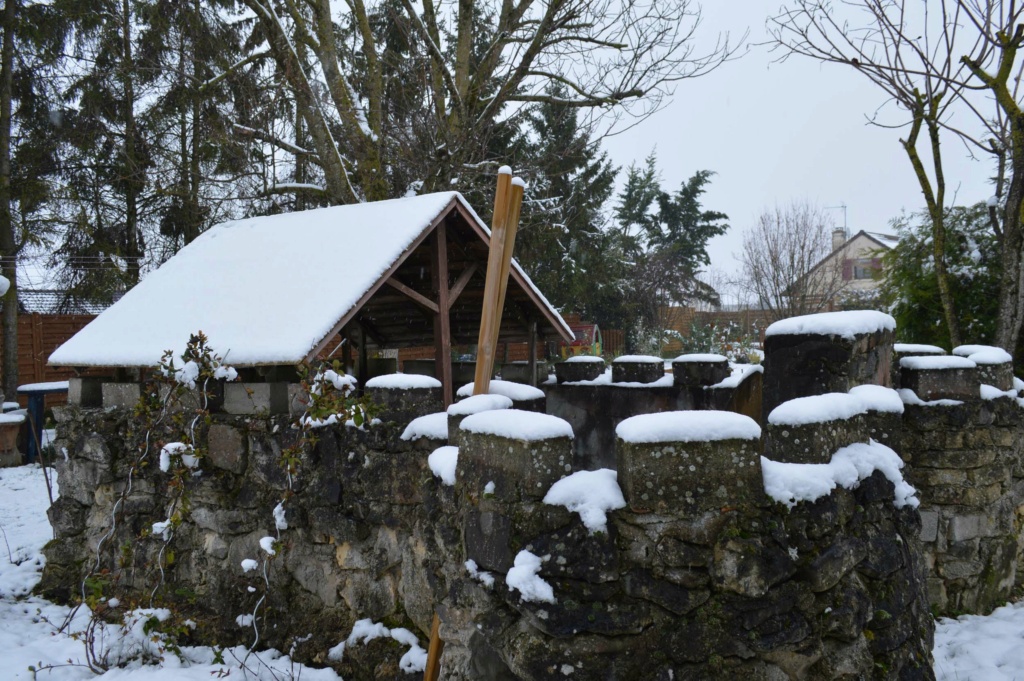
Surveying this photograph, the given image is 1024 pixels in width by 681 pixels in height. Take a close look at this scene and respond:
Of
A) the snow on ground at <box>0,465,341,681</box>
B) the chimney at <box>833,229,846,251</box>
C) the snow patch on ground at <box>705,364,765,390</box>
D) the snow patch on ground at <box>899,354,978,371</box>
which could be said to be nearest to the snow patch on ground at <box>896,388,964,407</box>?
the snow patch on ground at <box>899,354,978,371</box>

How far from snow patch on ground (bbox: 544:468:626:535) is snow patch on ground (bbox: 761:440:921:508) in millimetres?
554

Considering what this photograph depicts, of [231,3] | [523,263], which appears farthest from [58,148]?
[523,263]

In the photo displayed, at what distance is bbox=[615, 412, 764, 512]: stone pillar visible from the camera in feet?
7.96

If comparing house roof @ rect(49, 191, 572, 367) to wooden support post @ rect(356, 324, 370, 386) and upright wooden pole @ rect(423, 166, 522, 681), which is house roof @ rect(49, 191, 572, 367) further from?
upright wooden pole @ rect(423, 166, 522, 681)

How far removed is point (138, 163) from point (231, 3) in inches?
156

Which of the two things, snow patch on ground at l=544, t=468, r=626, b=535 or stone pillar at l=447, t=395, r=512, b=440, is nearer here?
snow patch on ground at l=544, t=468, r=626, b=535

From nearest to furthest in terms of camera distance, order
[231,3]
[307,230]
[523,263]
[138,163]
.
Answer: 1. [307,230]
2. [138,163]
3. [231,3]
4. [523,263]

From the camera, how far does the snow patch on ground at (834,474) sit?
98.2 inches

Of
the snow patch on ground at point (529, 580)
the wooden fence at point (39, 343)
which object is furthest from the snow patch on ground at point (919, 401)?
the wooden fence at point (39, 343)

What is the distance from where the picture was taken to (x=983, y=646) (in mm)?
Answer: 4449

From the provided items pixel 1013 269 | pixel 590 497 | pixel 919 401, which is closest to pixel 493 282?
pixel 590 497

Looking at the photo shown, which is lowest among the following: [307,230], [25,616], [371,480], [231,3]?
[25,616]

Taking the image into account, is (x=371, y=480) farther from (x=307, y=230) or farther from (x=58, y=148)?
(x=58, y=148)

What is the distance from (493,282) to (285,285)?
7.36 ft
